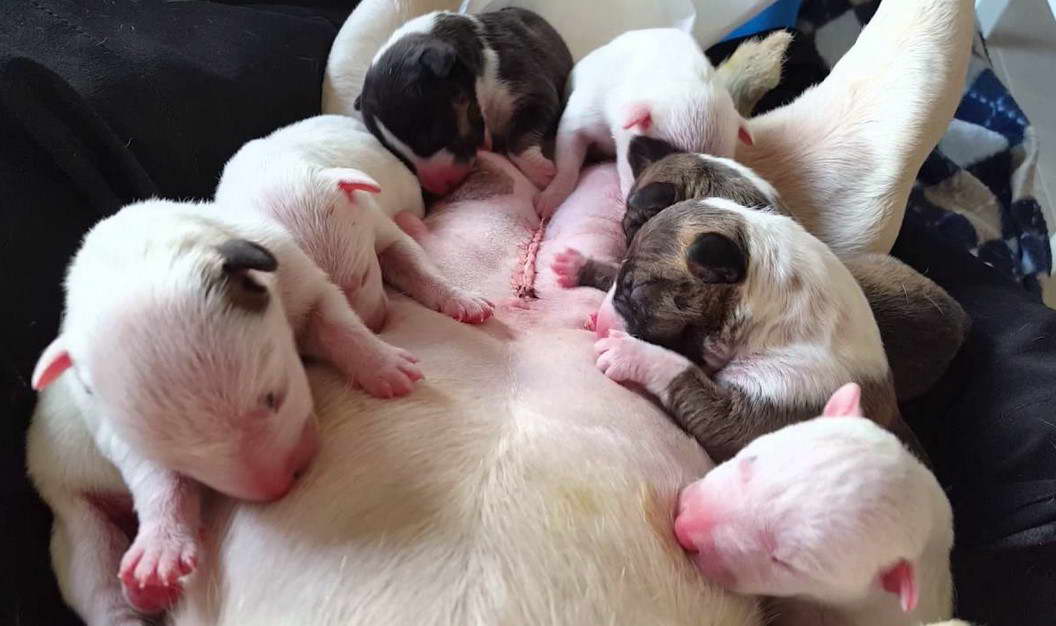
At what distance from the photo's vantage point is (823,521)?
45.8 inches

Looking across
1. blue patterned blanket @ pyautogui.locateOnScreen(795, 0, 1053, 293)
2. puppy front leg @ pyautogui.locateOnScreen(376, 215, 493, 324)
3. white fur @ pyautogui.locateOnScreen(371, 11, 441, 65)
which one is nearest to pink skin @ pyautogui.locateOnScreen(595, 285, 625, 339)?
puppy front leg @ pyautogui.locateOnScreen(376, 215, 493, 324)

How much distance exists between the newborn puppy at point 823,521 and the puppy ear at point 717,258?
1.26 feet

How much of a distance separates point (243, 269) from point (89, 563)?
51cm

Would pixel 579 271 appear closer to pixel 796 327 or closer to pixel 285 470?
pixel 796 327

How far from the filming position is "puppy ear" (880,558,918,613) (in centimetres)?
114

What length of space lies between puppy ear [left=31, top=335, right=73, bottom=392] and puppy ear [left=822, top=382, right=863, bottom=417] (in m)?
1.10

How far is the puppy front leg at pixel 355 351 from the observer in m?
1.35

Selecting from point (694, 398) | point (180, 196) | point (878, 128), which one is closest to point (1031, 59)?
point (878, 128)

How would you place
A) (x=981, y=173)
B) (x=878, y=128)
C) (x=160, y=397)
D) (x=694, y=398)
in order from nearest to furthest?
1. (x=160, y=397)
2. (x=694, y=398)
3. (x=878, y=128)
4. (x=981, y=173)

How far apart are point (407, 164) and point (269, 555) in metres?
1.30

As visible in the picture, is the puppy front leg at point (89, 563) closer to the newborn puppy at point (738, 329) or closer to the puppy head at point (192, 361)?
the puppy head at point (192, 361)

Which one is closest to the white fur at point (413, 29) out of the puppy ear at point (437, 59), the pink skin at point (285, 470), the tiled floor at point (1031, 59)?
the puppy ear at point (437, 59)

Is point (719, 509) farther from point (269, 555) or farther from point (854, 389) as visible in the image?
point (269, 555)

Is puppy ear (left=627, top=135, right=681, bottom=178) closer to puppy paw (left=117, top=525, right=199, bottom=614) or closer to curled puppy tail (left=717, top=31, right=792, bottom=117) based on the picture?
curled puppy tail (left=717, top=31, right=792, bottom=117)
